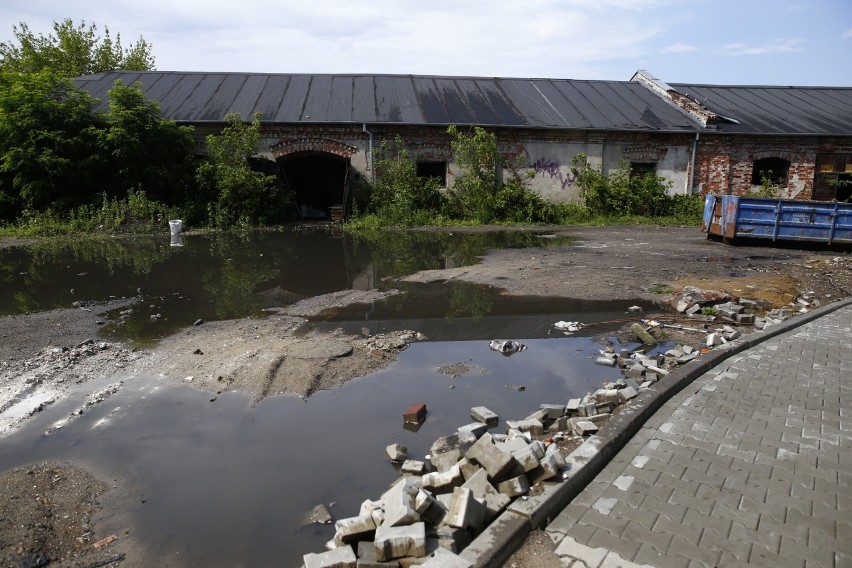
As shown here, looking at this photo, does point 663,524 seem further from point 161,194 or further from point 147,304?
point 161,194

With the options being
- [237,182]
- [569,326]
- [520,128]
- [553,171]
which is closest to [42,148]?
[237,182]

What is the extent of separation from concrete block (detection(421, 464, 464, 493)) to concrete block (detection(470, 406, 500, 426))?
1.10 m

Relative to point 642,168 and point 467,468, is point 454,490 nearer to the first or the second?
point 467,468

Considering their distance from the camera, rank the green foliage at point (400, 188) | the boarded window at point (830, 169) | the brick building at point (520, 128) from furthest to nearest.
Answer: the boarded window at point (830, 169), the brick building at point (520, 128), the green foliage at point (400, 188)

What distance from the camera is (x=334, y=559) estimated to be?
276cm

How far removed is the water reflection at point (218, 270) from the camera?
25.5 feet

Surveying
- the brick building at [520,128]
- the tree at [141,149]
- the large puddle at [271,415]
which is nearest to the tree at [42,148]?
the tree at [141,149]

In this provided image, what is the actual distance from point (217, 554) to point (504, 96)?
847 inches

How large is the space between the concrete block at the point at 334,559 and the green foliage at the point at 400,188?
16351mm

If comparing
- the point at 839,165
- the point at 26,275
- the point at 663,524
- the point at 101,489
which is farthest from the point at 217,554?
the point at 839,165

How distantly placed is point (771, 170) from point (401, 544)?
2322 centimetres

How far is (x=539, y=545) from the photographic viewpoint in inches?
114

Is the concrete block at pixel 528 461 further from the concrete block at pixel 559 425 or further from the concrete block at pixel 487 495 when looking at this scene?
the concrete block at pixel 559 425

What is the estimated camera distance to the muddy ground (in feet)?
10.7
